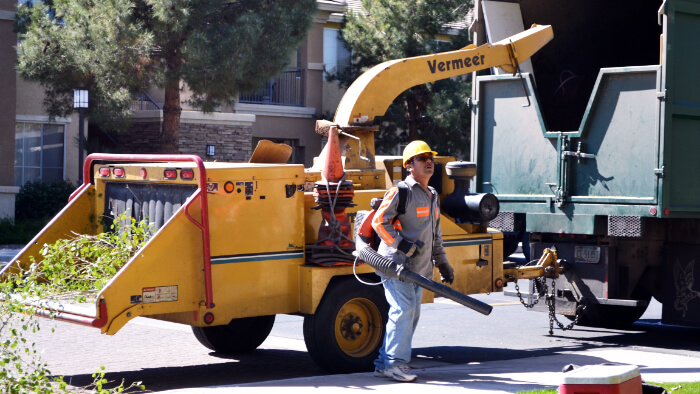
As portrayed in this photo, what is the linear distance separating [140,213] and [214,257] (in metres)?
1.08

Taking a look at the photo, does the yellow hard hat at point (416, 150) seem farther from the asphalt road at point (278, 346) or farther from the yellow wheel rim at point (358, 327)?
the asphalt road at point (278, 346)

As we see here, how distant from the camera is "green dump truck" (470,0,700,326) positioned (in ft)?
31.3

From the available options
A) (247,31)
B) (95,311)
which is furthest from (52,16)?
(95,311)

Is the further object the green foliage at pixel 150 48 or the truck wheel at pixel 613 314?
the green foliage at pixel 150 48

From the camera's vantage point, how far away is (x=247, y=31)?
21078 mm

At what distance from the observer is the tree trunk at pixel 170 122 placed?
74.2 feet

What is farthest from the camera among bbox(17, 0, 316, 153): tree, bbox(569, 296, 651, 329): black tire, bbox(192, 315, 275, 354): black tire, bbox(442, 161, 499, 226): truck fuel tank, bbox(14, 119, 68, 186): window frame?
bbox(14, 119, 68, 186): window frame

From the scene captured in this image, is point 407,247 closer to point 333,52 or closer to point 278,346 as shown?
point 278,346

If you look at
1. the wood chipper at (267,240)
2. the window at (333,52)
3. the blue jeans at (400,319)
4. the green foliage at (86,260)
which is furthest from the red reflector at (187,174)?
the window at (333,52)

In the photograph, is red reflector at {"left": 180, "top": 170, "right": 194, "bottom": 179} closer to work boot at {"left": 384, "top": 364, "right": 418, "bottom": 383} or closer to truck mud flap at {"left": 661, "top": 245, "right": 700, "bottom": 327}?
work boot at {"left": 384, "top": 364, "right": 418, "bottom": 383}

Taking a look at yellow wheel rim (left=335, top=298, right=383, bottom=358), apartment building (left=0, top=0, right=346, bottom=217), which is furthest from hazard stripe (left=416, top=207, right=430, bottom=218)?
apartment building (left=0, top=0, right=346, bottom=217)

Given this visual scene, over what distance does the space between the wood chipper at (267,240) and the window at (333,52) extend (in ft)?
66.8

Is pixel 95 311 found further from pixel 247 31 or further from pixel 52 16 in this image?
pixel 52 16

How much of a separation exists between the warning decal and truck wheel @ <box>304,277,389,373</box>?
124cm
